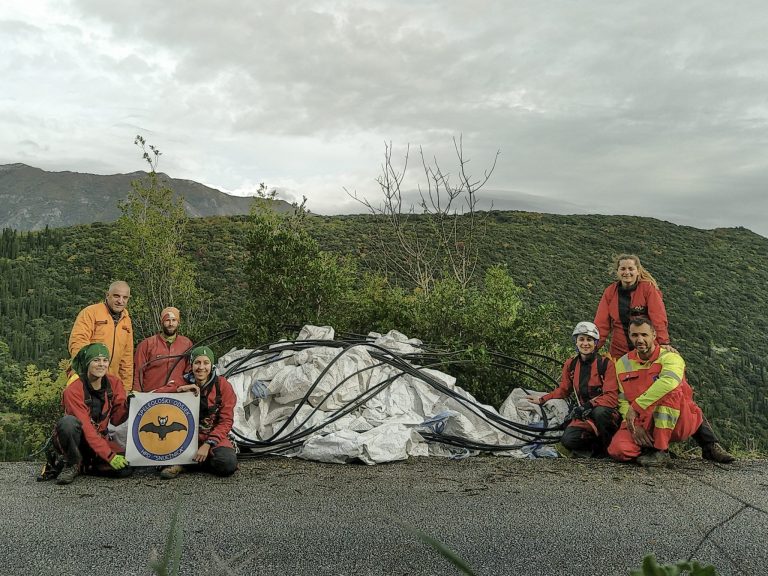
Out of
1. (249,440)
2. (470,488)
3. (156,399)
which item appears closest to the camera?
(470,488)

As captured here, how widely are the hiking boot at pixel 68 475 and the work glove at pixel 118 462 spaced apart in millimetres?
299

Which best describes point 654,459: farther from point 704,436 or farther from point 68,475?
point 68,475

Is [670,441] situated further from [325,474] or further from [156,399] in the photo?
[156,399]

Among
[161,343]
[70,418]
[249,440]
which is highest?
[161,343]

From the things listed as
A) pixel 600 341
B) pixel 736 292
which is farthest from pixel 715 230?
pixel 600 341

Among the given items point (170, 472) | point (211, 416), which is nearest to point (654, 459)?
point (211, 416)

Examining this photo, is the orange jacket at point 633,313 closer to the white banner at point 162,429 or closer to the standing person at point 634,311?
the standing person at point 634,311

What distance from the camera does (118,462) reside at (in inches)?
189

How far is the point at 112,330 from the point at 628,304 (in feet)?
15.0

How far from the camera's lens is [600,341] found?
601cm

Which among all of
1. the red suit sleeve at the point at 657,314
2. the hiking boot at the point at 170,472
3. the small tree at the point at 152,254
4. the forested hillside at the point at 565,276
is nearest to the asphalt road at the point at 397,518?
the hiking boot at the point at 170,472

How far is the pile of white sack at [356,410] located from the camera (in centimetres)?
560

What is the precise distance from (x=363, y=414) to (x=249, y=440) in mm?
1081

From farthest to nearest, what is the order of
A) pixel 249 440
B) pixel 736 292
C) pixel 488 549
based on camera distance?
pixel 736 292 < pixel 249 440 < pixel 488 549
